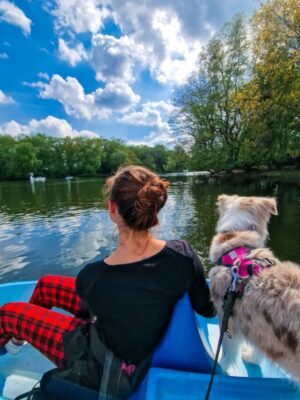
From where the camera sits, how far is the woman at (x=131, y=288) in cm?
183

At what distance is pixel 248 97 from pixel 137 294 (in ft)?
64.6

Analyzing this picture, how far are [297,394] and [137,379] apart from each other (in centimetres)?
104

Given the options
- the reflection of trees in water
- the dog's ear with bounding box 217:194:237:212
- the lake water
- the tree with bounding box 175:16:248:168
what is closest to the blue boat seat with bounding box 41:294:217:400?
the dog's ear with bounding box 217:194:237:212

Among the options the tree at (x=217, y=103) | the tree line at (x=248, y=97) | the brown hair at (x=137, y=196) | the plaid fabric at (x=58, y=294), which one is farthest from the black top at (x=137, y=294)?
the tree at (x=217, y=103)

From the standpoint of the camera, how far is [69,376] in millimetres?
2074

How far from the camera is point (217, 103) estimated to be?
37156mm

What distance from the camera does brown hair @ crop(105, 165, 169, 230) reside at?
6.23ft

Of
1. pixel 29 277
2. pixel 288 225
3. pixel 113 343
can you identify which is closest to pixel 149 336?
pixel 113 343

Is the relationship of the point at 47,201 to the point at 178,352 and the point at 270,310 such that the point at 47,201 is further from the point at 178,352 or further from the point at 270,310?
the point at 270,310

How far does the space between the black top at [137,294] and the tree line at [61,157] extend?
76.9m

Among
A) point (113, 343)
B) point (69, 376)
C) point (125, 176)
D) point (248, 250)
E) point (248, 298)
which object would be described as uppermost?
point (125, 176)

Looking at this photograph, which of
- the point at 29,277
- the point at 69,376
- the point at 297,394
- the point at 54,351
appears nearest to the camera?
the point at 297,394

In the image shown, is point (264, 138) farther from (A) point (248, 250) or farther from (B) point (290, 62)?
(A) point (248, 250)

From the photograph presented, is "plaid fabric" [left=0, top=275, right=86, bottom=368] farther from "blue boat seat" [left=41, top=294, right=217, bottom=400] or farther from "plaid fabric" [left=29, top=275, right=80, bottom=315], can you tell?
"plaid fabric" [left=29, top=275, right=80, bottom=315]
